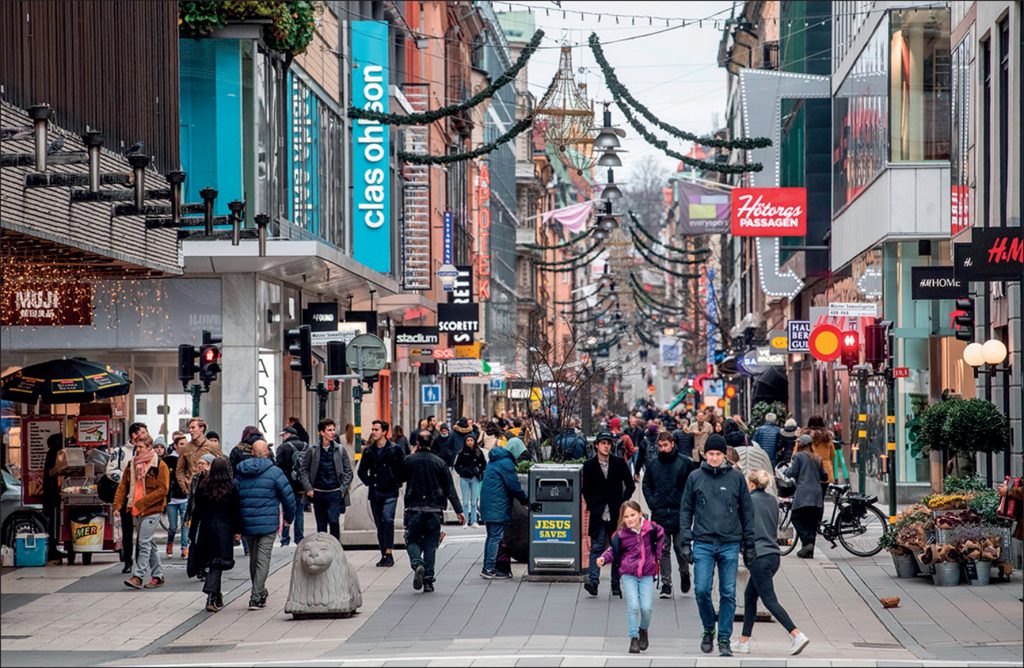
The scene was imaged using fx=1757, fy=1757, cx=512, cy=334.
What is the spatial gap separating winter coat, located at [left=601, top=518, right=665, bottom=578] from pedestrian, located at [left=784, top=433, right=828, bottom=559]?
752 cm

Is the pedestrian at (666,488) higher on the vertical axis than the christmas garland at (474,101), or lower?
lower

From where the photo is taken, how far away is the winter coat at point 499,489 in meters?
20.2

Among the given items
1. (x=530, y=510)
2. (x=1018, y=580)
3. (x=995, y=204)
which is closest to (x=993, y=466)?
(x=995, y=204)

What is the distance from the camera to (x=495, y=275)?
87812mm

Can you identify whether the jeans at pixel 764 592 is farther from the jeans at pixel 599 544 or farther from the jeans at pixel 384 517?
the jeans at pixel 384 517

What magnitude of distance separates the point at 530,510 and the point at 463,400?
6018cm

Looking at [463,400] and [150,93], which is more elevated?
[150,93]

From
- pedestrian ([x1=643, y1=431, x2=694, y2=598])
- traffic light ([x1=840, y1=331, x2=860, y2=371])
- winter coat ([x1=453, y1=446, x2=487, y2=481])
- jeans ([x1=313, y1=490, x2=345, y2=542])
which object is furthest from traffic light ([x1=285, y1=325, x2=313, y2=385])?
traffic light ([x1=840, y1=331, x2=860, y2=371])

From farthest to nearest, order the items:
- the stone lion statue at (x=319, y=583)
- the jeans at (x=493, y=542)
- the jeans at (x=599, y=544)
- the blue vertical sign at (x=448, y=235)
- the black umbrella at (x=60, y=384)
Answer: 1. the blue vertical sign at (x=448, y=235)
2. the black umbrella at (x=60, y=384)
3. the jeans at (x=493, y=542)
4. the jeans at (x=599, y=544)
5. the stone lion statue at (x=319, y=583)

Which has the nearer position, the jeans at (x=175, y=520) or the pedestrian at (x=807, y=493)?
the pedestrian at (x=807, y=493)

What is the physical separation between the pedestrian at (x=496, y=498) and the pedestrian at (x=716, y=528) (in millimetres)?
5508

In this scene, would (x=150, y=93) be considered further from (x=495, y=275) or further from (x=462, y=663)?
(x=495, y=275)

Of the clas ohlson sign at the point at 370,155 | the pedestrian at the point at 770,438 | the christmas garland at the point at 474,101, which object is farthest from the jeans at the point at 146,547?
the clas ohlson sign at the point at 370,155

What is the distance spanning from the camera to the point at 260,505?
1791 cm
